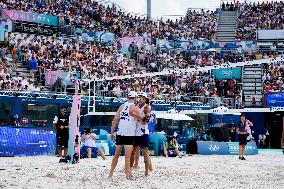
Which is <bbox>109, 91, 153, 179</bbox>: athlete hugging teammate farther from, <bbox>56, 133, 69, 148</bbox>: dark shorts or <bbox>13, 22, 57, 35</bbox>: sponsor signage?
<bbox>13, 22, 57, 35</bbox>: sponsor signage

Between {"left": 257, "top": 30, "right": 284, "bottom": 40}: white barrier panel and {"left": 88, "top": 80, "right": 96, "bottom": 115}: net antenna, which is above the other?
{"left": 257, "top": 30, "right": 284, "bottom": 40}: white barrier panel

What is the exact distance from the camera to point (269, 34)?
39.8 meters

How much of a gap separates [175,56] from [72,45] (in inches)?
317

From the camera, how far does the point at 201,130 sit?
29.5m

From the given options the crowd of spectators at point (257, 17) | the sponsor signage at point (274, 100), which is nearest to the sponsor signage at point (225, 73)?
the sponsor signage at point (274, 100)

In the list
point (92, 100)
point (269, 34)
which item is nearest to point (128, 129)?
point (92, 100)

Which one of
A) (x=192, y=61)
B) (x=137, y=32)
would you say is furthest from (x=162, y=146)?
(x=137, y=32)

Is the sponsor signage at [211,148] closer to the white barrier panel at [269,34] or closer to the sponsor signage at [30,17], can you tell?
the sponsor signage at [30,17]

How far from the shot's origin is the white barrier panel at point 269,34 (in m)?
39.8

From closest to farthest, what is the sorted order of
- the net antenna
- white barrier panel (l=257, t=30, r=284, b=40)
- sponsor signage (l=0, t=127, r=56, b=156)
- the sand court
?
the sand court
sponsor signage (l=0, t=127, r=56, b=156)
the net antenna
white barrier panel (l=257, t=30, r=284, b=40)

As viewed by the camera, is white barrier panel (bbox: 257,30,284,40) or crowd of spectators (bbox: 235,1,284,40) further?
crowd of spectators (bbox: 235,1,284,40)

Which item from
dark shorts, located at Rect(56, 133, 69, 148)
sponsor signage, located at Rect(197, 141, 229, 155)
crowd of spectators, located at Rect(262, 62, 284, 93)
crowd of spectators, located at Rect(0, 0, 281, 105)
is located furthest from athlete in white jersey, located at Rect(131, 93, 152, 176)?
crowd of spectators, located at Rect(262, 62, 284, 93)

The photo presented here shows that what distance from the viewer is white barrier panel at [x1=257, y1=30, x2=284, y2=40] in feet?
130

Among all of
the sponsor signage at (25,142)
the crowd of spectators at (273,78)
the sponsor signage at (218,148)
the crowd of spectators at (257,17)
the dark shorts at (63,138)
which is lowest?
the sponsor signage at (218,148)
